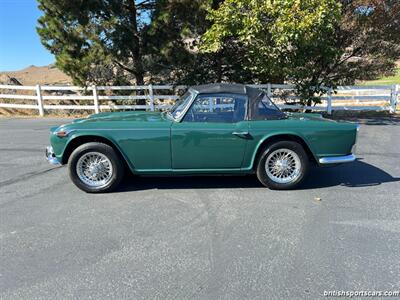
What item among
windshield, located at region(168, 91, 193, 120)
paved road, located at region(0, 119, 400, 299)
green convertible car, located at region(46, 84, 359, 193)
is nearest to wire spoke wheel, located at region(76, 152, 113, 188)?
green convertible car, located at region(46, 84, 359, 193)

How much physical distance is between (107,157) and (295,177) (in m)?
2.64

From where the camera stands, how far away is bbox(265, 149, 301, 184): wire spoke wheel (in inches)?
178

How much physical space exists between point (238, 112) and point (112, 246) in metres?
2.43

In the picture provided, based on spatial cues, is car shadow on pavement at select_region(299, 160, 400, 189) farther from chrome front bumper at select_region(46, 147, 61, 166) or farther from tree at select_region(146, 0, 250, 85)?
tree at select_region(146, 0, 250, 85)

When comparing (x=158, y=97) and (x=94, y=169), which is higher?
(x=158, y=97)

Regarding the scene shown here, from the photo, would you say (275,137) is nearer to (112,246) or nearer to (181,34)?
(112,246)

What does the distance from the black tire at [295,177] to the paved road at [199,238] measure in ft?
0.42

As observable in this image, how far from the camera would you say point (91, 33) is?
1106cm

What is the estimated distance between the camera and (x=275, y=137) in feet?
14.6

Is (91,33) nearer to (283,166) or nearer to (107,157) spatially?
(107,157)

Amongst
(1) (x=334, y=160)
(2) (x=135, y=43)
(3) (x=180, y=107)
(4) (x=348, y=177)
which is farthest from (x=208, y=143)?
(2) (x=135, y=43)

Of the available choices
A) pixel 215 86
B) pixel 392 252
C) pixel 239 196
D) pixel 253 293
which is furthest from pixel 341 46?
pixel 253 293

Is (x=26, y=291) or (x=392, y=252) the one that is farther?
(x=392, y=252)

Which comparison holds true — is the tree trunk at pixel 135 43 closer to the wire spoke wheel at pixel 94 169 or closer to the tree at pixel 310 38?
the tree at pixel 310 38
